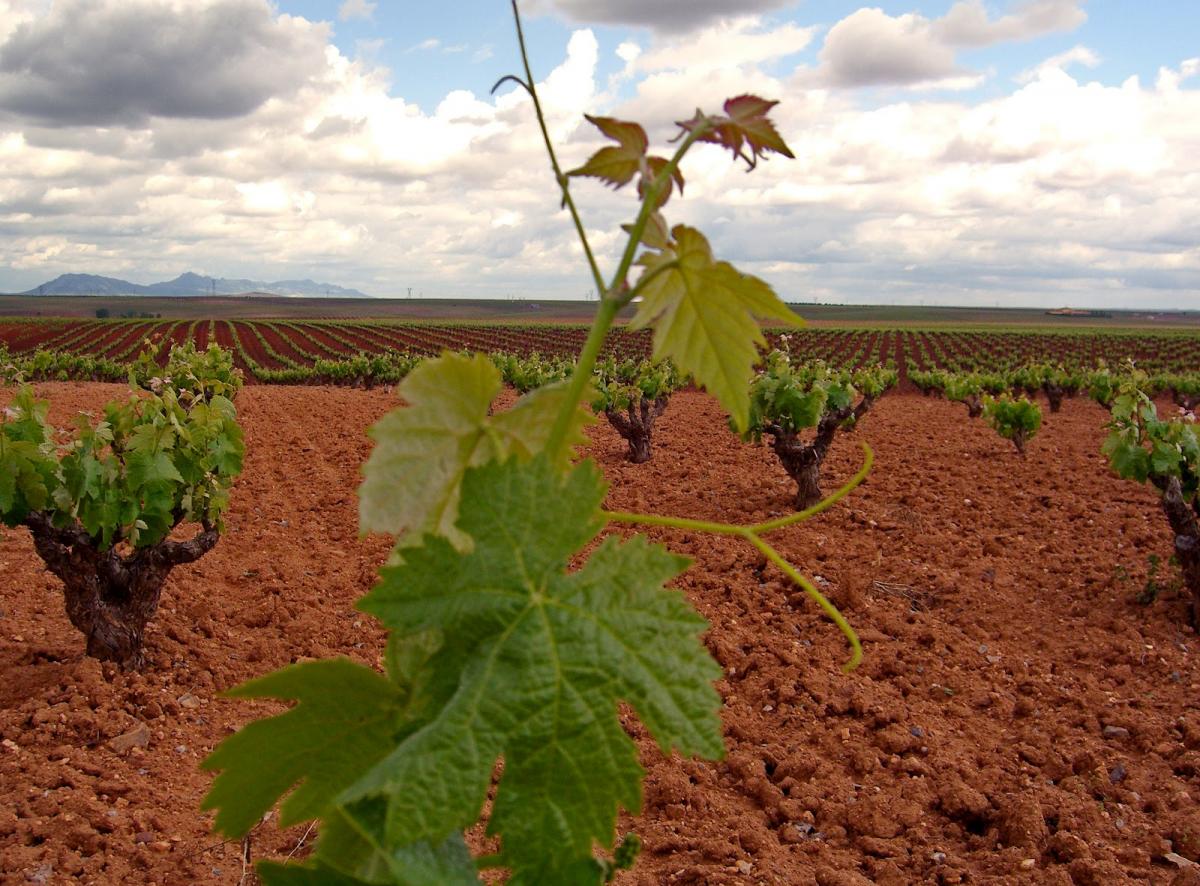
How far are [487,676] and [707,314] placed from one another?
19.1 inches

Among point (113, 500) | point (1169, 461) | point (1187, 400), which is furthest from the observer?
point (1187, 400)

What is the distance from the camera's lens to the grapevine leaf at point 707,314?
0.98m

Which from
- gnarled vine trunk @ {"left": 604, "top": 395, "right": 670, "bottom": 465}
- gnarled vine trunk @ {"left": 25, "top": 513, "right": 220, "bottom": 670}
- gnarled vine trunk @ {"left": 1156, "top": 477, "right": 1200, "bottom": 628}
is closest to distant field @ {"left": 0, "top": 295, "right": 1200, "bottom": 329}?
gnarled vine trunk @ {"left": 604, "top": 395, "right": 670, "bottom": 465}

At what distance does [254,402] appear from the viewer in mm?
16031

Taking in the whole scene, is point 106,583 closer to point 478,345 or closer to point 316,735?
point 316,735

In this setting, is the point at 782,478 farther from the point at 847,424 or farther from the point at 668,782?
the point at 668,782

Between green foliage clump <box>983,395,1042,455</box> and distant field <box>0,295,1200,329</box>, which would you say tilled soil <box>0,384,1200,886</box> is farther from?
distant field <box>0,295,1200,329</box>

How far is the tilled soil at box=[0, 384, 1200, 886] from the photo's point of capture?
3600 mm

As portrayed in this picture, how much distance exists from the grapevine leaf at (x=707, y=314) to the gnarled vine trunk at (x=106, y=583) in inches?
185

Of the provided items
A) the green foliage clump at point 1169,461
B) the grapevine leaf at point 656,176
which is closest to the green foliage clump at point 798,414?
the green foliage clump at point 1169,461

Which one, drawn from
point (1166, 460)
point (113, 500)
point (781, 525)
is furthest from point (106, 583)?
point (1166, 460)

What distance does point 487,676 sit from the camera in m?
0.76

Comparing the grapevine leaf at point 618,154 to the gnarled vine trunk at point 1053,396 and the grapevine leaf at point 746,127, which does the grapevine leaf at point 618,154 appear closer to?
the grapevine leaf at point 746,127

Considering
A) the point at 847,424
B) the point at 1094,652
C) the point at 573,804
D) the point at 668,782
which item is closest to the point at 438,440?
the point at 573,804
